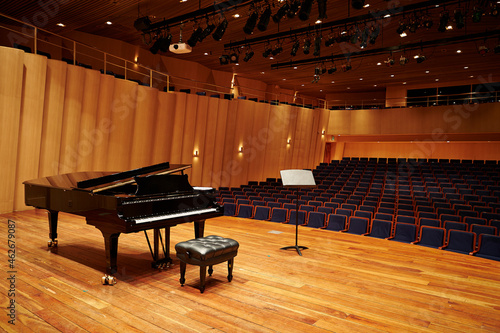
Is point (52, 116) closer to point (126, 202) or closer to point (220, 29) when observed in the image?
point (220, 29)

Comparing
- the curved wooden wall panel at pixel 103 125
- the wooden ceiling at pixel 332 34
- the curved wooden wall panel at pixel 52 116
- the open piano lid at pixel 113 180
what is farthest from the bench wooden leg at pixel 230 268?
the wooden ceiling at pixel 332 34

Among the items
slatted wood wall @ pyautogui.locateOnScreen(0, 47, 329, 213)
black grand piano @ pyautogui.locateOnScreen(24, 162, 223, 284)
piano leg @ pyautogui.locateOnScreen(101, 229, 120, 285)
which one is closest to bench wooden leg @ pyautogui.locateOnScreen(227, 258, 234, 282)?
black grand piano @ pyautogui.locateOnScreen(24, 162, 223, 284)

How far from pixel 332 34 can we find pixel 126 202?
25.5 ft

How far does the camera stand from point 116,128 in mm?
7344

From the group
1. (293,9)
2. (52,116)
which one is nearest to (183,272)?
(293,9)

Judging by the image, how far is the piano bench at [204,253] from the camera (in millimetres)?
2697

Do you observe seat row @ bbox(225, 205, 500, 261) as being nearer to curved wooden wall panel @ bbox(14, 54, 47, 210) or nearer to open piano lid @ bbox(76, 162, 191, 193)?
open piano lid @ bbox(76, 162, 191, 193)

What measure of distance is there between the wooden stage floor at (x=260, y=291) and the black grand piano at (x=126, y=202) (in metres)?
0.35

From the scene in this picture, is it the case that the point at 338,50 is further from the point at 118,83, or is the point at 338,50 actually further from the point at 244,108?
the point at 118,83

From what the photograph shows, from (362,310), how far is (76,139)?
19.3ft

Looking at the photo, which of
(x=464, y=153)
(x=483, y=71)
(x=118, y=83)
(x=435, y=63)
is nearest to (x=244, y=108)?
(x=118, y=83)

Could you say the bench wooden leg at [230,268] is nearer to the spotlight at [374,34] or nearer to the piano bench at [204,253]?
the piano bench at [204,253]

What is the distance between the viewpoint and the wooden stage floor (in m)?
2.27

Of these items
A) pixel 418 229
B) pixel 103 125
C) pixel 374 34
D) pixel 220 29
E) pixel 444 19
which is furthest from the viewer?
pixel 374 34
